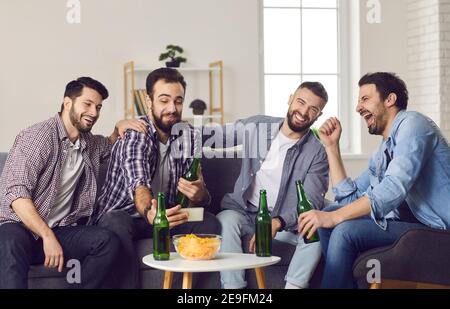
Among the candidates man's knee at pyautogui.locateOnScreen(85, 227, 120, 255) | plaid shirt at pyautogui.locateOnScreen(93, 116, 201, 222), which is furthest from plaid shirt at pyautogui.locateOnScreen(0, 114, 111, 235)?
man's knee at pyautogui.locateOnScreen(85, 227, 120, 255)

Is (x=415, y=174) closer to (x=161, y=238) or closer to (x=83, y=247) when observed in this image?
(x=161, y=238)

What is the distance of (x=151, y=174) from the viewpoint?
3.51 m

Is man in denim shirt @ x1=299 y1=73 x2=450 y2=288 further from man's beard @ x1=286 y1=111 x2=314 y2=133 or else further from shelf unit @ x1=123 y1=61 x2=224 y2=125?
shelf unit @ x1=123 y1=61 x2=224 y2=125

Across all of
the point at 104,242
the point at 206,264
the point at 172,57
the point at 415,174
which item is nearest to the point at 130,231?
the point at 104,242

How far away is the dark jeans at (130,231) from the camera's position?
10.5 ft

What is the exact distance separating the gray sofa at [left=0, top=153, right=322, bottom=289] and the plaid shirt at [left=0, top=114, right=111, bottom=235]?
0.26m

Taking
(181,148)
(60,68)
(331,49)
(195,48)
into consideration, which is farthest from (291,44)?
(181,148)

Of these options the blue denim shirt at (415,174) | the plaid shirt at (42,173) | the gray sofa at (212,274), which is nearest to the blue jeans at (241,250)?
the gray sofa at (212,274)

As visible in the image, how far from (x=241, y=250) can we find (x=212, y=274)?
172 millimetres

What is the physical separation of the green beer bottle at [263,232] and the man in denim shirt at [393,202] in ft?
0.50

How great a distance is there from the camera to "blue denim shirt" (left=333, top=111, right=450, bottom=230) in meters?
3.04

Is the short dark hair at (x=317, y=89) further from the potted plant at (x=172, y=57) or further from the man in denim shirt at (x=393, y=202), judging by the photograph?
the potted plant at (x=172, y=57)

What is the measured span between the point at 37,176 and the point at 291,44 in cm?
439

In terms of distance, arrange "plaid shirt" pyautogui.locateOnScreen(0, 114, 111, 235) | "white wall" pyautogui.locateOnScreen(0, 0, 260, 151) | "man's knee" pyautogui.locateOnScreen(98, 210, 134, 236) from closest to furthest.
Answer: "plaid shirt" pyautogui.locateOnScreen(0, 114, 111, 235)
"man's knee" pyautogui.locateOnScreen(98, 210, 134, 236)
"white wall" pyautogui.locateOnScreen(0, 0, 260, 151)
